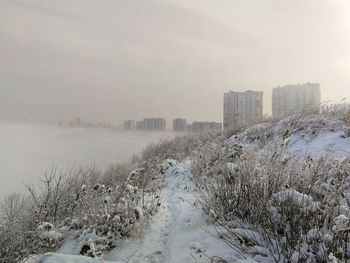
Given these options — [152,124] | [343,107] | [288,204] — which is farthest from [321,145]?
[152,124]

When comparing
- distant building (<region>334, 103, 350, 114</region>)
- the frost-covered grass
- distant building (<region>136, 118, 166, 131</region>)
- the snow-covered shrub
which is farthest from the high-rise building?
distant building (<region>136, 118, 166, 131</region>)

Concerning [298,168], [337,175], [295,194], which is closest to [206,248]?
[295,194]

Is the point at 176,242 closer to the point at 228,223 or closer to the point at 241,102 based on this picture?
the point at 228,223

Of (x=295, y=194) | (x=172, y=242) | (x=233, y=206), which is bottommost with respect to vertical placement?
(x=172, y=242)

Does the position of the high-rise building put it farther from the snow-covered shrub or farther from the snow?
the snow-covered shrub

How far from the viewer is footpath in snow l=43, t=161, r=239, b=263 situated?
372cm

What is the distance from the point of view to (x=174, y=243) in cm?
441

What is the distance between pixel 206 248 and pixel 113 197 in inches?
93.4

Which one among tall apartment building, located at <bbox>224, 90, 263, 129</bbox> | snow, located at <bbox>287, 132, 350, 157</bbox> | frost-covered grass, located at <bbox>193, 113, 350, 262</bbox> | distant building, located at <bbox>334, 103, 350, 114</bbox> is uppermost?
tall apartment building, located at <bbox>224, 90, 263, 129</bbox>

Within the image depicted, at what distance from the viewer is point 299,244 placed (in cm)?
297

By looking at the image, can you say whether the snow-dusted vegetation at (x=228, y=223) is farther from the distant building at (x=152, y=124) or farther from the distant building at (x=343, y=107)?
the distant building at (x=152, y=124)

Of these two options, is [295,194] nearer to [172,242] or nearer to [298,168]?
[298,168]

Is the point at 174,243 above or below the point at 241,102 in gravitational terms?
A: below

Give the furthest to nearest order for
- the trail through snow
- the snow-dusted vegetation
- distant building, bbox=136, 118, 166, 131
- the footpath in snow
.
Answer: distant building, bbox=136, 118, 166, 131 < the trail through snow < the footpath in snow < the snow-dusted vegetation
